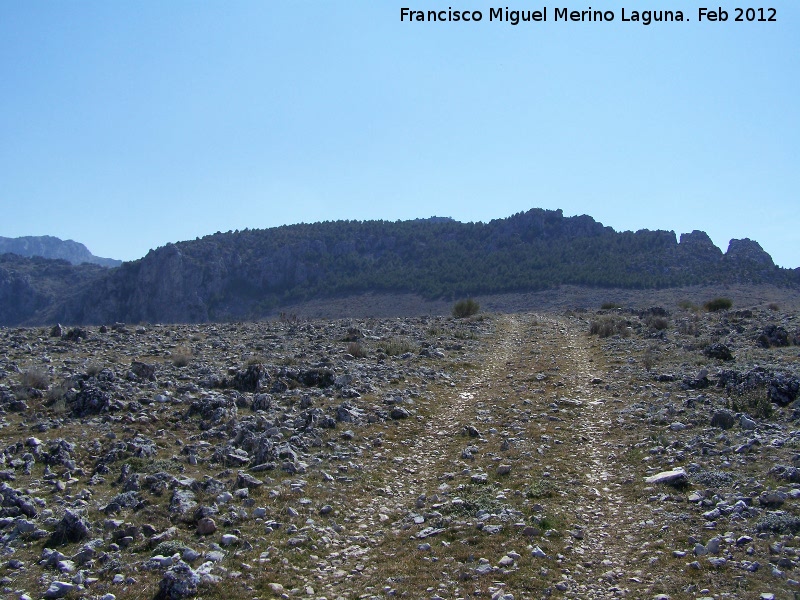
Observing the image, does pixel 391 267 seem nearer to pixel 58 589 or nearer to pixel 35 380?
pixel 35 380

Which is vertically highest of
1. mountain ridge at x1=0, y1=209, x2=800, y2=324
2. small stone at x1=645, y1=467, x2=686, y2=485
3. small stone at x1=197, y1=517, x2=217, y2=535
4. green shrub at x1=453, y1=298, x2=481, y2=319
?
→ mountain ridge at x1=0, y1=209, x2=800, y2=324

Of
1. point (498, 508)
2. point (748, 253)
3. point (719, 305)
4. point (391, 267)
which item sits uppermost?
point (748, 253)

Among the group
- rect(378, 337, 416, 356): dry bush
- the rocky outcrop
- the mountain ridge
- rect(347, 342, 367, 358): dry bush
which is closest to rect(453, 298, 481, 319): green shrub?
rect(378, 337, 416, 356): dry bush

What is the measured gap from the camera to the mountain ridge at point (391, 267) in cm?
9179

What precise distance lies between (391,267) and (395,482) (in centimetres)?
10972

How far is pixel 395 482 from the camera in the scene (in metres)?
9.88

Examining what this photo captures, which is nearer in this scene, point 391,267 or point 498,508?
point 498,508

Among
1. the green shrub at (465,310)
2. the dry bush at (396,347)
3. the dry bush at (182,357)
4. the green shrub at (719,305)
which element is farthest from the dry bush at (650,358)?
the green shrub at (719,305)

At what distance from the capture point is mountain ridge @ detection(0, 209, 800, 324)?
→ 301 ft

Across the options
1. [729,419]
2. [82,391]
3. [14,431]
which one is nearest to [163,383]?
[82,391]

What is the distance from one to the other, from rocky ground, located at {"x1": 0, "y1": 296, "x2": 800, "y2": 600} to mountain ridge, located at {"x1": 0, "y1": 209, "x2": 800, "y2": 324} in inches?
2864

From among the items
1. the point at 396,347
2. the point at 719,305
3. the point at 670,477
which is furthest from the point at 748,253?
the point at 670,477

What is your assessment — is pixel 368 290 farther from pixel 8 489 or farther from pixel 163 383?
pixel 8 489

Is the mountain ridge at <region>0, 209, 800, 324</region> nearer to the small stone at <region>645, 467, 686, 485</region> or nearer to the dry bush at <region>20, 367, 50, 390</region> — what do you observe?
the dry bush at <region>20, 367, 50, 390</region>
